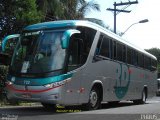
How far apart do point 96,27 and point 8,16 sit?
774cm

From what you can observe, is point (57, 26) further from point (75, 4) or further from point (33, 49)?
point (75, 4)

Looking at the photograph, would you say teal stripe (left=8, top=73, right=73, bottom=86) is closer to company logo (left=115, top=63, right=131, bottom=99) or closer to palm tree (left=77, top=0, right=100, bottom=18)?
company logo (left=115, top=63, right=131, bottom=99)

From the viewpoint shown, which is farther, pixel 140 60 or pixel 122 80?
pixel 140 60

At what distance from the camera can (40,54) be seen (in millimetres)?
14117

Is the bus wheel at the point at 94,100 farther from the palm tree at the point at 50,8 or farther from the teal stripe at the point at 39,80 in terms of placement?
the palm tree at the point at 50,8

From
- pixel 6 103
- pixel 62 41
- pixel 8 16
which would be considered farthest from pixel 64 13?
pixel 62 41

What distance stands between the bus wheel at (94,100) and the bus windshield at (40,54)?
8.42 feet

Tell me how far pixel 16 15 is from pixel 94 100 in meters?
8.47

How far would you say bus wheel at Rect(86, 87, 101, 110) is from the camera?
1579 cm

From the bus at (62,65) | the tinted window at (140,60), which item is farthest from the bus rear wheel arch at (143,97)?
the bus at (62,65)

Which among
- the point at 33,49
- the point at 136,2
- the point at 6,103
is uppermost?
the point at 136,2

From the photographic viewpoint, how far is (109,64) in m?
17.7

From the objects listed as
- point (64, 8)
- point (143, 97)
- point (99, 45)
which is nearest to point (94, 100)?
point (99, 45)

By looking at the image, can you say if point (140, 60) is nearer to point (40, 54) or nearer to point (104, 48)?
point (104, 48)
